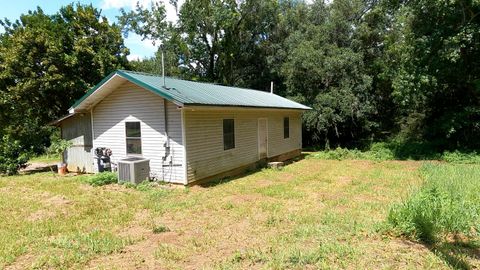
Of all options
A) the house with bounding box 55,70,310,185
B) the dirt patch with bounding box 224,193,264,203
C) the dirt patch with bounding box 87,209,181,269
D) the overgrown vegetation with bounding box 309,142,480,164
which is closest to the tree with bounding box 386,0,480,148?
the overgrown vegetation with bounding box 309,142,480,164

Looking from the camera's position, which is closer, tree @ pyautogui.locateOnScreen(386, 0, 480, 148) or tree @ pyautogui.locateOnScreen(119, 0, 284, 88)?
tree @ pyautogui.locateOnScreen(386, 0, 480, 148)

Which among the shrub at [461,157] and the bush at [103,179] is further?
the shrub at [461,157]

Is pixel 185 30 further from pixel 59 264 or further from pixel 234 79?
pixel 59 264

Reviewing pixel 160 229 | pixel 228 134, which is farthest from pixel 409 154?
pixel 160 229

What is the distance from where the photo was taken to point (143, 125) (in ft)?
33.8

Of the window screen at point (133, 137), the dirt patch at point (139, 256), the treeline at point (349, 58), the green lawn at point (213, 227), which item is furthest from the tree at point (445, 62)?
the dirt patch at point (139, 256)

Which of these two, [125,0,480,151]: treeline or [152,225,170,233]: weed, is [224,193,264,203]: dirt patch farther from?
[125,0,480,151]: treeline

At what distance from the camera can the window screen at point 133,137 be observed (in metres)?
10.5

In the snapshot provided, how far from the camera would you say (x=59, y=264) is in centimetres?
451

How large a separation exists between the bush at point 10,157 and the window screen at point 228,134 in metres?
9.08

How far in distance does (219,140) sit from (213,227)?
509 cm

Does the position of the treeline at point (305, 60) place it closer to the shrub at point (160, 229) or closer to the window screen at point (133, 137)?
the window screen at point (133, 137)

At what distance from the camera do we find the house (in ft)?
31.4

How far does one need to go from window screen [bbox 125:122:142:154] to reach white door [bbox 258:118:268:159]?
5.35m
